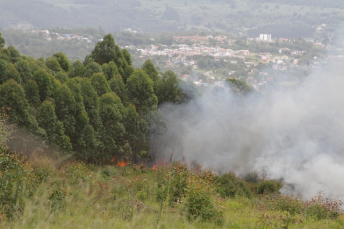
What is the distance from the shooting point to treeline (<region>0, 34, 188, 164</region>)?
19.2 m

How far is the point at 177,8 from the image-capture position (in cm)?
14475

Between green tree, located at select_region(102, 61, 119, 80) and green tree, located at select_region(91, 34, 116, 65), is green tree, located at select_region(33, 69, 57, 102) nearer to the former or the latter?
green tree, located at select_region(102, 61, 119, 80)

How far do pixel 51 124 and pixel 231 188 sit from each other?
315 inches

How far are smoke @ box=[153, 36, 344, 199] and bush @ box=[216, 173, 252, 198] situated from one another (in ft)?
7.83

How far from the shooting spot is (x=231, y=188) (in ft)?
55.4

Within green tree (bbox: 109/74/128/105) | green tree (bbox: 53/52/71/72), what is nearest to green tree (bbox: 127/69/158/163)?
green tree (bbox: 109/74/128/105)

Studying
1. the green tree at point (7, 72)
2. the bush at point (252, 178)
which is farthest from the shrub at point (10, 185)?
the bush at point (252, 178)

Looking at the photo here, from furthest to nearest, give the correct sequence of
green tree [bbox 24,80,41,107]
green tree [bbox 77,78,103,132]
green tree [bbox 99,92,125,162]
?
green tree [bbox 99,92,125,162]
green tree [bbox 77,78,103,132]
green tree [bbox 24,80,41,107]

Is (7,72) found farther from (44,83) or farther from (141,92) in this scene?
(141,92)

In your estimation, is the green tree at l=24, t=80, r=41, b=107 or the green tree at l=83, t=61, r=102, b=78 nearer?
the green tree at l=24, t=80, r=41, b=107

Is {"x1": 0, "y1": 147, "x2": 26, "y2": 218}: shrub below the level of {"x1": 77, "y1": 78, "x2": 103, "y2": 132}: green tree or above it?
above

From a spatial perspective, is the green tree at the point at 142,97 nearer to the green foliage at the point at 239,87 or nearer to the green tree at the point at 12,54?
the green tree at the point at 12,54

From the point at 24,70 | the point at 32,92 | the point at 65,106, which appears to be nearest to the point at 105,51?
the point at 24,70

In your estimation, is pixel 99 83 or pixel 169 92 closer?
pixel 99 83
